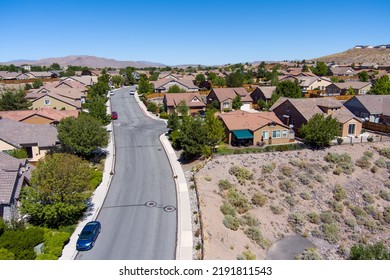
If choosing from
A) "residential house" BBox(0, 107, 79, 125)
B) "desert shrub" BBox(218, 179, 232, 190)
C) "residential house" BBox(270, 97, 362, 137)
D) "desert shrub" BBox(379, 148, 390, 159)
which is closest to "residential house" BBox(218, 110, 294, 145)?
"residential house" BBox(270, 97, 362, 137)

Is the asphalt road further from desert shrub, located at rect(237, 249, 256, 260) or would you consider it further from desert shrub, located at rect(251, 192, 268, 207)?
desert shrub, located at rect(251, 192, 268, 207)

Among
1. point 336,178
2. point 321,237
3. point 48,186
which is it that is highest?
point 48,186

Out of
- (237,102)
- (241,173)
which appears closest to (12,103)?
(237,102)

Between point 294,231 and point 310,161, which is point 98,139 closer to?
point 294,231

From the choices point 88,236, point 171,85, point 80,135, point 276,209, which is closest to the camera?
point 88,236

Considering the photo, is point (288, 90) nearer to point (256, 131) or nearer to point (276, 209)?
point (256, 131)

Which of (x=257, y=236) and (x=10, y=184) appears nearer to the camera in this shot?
(x=10, y=184)

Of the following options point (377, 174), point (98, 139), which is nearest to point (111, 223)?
point (98, 139)
